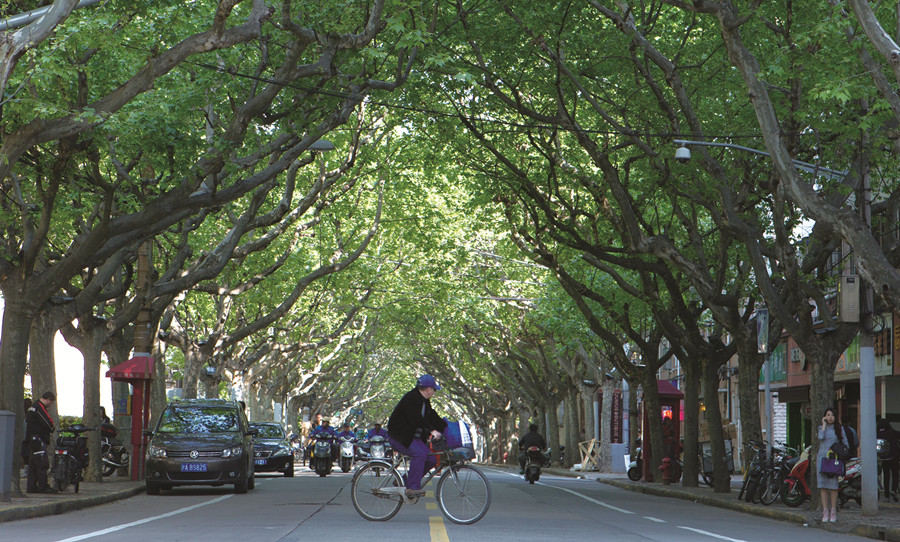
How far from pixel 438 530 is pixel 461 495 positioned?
102 centimetres

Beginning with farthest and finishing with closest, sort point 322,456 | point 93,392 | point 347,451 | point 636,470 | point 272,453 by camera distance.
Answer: point 347,451 < point 636,470 < point 322,456 < point 272,453 < point 93,392

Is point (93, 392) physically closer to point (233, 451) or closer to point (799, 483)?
point (233, 451)

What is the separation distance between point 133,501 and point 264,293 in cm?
1879

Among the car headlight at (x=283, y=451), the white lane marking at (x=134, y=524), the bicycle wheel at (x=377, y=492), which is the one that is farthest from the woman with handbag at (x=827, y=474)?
the car headlight at (x=283, y=451)

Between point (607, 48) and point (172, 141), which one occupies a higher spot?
point (607, 48)

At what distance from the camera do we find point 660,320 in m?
26.7

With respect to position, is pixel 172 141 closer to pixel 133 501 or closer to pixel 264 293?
pixel 133 501

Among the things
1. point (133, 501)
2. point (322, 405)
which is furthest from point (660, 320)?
point (322, 405)

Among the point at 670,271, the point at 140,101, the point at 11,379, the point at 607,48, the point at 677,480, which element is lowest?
the point at 677,480

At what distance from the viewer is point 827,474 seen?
17.5 meters

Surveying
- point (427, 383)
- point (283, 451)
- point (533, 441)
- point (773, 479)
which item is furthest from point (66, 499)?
point (533, 441)

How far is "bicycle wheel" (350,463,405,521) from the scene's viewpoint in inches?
535

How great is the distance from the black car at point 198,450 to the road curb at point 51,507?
976 mm

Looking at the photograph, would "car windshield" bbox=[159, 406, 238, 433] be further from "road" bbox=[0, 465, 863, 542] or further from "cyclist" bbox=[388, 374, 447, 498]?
"cyclist" bbox=[388, 374, 447, 498]
